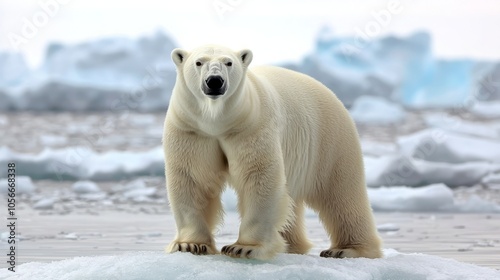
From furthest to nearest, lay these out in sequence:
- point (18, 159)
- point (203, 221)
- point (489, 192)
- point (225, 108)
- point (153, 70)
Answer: point (153, 70) < point (18, 159) < point (489, 192) < point (203, 221) < point (225, 108)

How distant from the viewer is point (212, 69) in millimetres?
3955

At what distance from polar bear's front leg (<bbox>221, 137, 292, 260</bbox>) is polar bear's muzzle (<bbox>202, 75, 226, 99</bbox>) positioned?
38 centimetres

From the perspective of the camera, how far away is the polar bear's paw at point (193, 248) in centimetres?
430

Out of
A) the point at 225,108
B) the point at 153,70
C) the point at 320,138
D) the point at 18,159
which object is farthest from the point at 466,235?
the point at 153,70

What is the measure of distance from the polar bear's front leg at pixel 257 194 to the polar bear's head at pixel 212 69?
332mm

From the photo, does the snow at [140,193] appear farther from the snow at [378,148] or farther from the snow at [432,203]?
the snow at [378,148]

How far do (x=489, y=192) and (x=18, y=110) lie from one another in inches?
359

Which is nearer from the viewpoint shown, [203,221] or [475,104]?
[203,221]

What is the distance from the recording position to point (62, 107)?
1577cm

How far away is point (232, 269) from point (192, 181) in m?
0.54

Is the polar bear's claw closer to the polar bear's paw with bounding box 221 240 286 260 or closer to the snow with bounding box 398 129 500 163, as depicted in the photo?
the polar bear's paw with bounding box 221 240 286 260

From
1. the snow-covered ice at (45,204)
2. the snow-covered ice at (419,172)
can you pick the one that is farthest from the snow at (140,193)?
the snow-covered ice at (419,172)

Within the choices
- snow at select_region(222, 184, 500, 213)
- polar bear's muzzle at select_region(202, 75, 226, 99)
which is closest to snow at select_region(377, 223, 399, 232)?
snow at select_region(222, 184, 500, 213)

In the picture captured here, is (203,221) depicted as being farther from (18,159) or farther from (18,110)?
(18,110)
